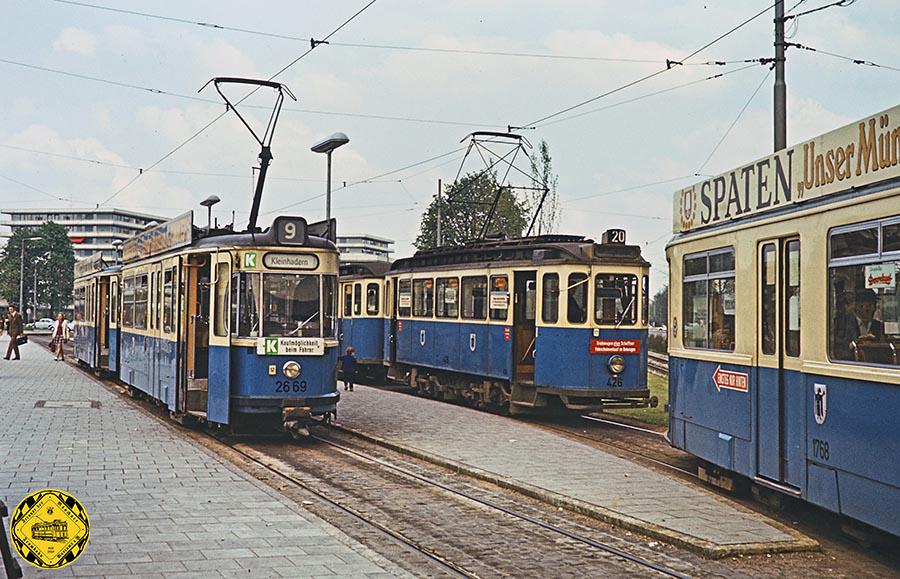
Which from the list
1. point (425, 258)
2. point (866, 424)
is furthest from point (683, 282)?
point (425, 258)

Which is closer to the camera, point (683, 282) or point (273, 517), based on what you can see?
point (273, 517)

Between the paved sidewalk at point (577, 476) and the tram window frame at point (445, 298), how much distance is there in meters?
2.42

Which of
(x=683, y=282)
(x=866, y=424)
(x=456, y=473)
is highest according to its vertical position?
(x=683, y=282)

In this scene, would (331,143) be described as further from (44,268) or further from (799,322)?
(44,268)

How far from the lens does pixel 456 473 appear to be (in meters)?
12.9

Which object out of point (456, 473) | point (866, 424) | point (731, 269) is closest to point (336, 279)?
point (456, 473)

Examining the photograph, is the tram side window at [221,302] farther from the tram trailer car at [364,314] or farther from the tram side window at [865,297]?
the tram trailer car at [364,314]

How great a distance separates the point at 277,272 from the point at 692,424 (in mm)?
6211

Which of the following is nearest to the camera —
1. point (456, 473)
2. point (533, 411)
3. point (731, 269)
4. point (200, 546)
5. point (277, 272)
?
point (200, 546)

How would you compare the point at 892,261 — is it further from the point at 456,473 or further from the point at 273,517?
the point at 456,473

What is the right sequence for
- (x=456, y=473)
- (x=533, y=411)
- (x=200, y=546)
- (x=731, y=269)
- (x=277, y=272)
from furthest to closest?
(x=533, y=411), (x=277, y=272), (x=456, y=473), (x=731, y=269), (x=200, y=546)

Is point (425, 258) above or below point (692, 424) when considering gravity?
above

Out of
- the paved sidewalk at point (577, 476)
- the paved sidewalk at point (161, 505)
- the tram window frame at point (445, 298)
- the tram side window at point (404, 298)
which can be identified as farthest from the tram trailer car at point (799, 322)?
the tram side window at point (404, 298)

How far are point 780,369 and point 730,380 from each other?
107 cm
